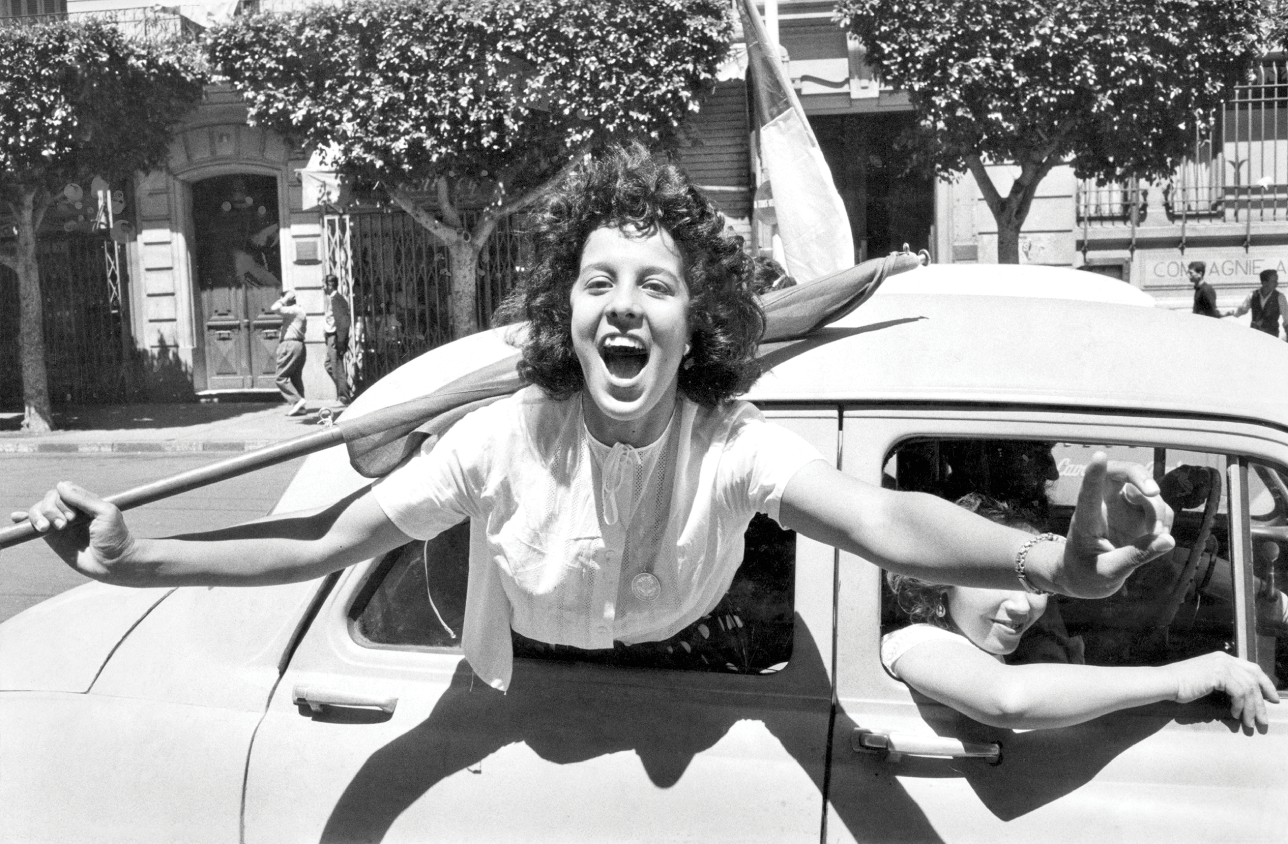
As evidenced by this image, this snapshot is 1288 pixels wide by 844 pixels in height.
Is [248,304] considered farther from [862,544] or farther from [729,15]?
[862,544]

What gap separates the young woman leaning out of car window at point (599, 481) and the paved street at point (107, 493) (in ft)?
8.91

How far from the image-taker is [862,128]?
17.6 metres

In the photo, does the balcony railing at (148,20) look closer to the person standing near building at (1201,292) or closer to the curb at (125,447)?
the curb at (125,447)

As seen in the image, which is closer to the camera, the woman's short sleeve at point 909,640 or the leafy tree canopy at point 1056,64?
the woman's short sleeve at point 909,640

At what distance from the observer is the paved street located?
22.2 feet

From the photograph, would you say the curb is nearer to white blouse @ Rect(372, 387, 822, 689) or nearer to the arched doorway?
the arched doorway

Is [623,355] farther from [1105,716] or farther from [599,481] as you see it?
[1105,716]

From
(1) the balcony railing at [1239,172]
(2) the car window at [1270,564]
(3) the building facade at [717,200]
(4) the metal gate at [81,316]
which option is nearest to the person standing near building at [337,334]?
(3) the building facade at [717,200]

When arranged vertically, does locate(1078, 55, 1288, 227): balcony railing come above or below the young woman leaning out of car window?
above

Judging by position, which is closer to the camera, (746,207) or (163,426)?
(163,426)

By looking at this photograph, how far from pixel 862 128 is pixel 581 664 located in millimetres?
16473

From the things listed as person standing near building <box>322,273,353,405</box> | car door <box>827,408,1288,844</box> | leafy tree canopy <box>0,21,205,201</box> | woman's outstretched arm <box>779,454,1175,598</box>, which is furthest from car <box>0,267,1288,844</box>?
person standing near building <box>322,273,353,405</box>

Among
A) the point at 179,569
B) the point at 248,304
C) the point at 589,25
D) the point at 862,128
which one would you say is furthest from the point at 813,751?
the point at 248,304

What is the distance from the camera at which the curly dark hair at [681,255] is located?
2.02m
